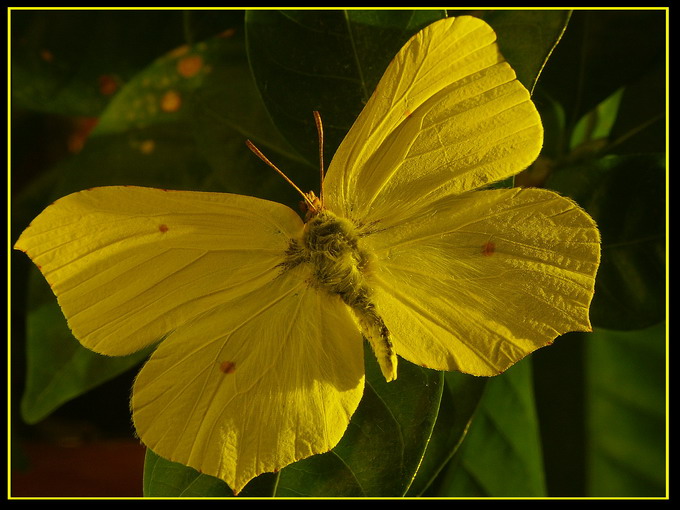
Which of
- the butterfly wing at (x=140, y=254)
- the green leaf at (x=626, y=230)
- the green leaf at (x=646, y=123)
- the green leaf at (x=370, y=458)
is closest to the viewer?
the butterfly wing at (x=140, y=254)

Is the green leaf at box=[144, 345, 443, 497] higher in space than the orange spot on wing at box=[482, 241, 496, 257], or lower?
lower

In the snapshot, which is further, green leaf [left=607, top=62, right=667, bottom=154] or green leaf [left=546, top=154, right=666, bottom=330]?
green leaf [left=607, top=62, right=667, bottom=154]

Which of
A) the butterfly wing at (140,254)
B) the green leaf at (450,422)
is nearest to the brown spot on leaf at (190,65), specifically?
the butterfly wing at (140,254)

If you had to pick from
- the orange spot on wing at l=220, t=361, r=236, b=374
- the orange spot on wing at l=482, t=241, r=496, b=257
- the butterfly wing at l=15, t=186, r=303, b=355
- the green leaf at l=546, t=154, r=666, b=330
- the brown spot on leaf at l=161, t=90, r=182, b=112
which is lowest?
the green leaf at l=546, t=154, r=666, b=330

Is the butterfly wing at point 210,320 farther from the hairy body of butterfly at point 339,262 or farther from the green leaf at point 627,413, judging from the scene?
the green leaf at point 627,413

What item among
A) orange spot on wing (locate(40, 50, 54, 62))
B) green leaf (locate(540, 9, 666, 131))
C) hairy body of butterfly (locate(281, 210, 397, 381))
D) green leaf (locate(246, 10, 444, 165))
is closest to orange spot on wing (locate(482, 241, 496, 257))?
hairy body of butterfly (locate(281, 210, 397, 381))

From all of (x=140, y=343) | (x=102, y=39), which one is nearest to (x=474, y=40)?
(x=140, y=343)

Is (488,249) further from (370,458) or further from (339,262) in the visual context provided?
(370,458)

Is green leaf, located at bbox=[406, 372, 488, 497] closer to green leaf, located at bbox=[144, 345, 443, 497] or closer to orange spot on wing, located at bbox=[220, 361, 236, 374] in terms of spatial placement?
green leaf, located at bbox=[144, 345, 443, 497]
